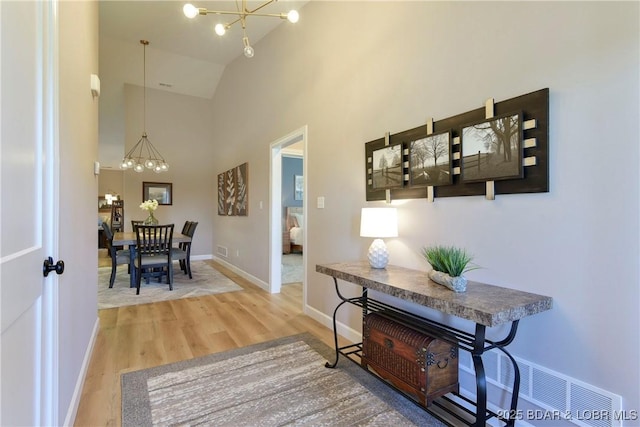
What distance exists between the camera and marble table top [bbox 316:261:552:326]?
3.90ft

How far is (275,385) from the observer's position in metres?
1.94

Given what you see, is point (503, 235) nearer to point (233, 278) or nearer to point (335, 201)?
point (335, 201)

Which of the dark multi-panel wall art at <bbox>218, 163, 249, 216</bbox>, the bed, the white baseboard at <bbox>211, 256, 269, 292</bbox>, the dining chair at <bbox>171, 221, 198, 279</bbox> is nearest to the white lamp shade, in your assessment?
the white baseboard at <bbox>211, 256, 269, 292</bbox>

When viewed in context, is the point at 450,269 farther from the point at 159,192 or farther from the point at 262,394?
the point at 159,192

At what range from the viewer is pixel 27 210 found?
0.99 meters

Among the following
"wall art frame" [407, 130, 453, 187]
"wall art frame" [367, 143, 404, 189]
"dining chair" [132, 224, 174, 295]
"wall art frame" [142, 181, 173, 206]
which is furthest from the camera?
"wall art frame" [142, 181, 173, 206]

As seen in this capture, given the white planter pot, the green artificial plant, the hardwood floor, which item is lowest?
the hardwood floor

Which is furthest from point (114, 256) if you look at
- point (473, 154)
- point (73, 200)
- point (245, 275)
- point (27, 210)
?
point (473, 154)

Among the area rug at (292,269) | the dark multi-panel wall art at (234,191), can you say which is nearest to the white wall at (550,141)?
the area rug at (292,269)

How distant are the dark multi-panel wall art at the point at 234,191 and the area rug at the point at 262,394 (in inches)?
120

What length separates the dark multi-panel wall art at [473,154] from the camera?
143 cm

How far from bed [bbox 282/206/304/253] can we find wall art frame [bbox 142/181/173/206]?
9.16 feet

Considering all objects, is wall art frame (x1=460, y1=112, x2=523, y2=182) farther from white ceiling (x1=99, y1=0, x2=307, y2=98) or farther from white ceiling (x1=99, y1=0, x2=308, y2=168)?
white ceiling (x1=99, y1=0, x2=307, y2=98)

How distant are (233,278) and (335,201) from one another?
2.93 meters
